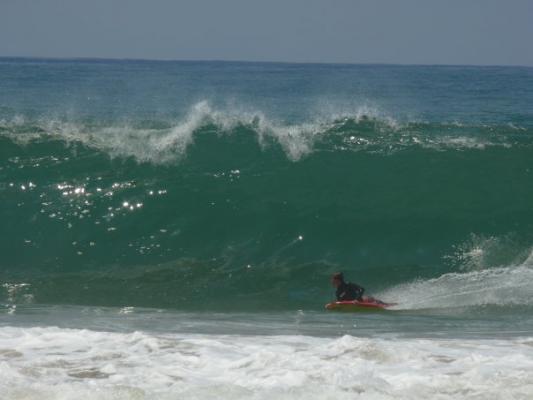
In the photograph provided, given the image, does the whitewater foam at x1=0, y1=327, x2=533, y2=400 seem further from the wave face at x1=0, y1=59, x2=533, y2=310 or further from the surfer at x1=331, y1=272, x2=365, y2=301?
the wave face at x1=0, y1=59, x2=533, y2=310

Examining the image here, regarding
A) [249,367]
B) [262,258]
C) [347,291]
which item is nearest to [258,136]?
[262,258]

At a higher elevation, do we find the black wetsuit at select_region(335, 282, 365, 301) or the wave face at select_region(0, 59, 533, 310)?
the wave face at select_region(0, 59, 533, 310)

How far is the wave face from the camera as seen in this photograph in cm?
1403

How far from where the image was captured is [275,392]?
6926 mm

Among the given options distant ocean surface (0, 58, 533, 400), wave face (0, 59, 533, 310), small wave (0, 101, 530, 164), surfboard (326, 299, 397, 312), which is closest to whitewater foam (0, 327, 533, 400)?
distant ocean surface (0, 58, 533, 400)

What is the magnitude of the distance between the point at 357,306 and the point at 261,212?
16.5ft

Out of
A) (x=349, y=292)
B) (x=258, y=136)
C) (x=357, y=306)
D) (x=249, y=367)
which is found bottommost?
(x=249, y=367)

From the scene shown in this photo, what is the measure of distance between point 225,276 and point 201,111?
302 inches

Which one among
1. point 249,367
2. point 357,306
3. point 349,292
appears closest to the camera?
point 249,367

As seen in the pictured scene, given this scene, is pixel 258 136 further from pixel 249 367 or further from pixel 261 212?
pixel 249 367

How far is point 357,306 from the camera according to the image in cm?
1224

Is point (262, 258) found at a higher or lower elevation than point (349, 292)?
higher

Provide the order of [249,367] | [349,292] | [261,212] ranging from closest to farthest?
[249,367]
[349,292]
[261,212]

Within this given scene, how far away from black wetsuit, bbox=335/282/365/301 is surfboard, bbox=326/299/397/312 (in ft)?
0.57
